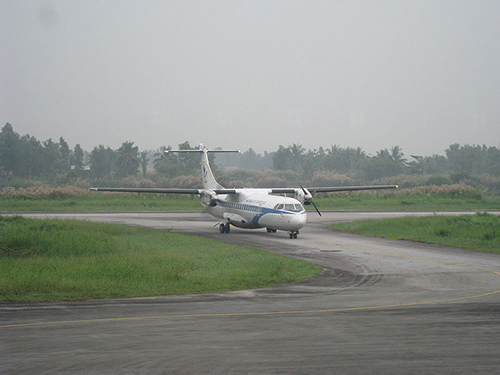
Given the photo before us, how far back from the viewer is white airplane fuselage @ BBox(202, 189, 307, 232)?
37.9 meters

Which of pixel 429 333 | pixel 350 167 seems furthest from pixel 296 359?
pixel 350 167

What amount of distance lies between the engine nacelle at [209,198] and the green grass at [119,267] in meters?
9.78

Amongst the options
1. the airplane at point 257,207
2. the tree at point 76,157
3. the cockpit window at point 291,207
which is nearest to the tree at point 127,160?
the tree at point 76,157

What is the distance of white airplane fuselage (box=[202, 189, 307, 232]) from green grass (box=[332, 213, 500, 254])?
6.80 metres

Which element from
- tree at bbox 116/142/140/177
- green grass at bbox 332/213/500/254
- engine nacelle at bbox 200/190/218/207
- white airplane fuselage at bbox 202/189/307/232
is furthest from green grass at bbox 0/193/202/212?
tree at bbox 116/142/140/177

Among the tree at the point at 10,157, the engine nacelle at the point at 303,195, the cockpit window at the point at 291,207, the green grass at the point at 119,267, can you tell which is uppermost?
the tree at the point at 10,157

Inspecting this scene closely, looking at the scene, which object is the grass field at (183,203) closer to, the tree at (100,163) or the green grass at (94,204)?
the green grass at (94,204)

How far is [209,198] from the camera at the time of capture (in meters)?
44.6

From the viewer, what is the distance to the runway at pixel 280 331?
10.5 m

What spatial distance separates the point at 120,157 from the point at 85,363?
126 m

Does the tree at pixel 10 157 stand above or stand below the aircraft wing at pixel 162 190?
above

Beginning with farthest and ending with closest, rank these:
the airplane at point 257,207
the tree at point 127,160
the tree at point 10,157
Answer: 1. the tree at point 127,160
2. the tree at point 10,157
3. the airplane at point 257,207

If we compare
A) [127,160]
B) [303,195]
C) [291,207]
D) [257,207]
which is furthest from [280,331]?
[127,160]

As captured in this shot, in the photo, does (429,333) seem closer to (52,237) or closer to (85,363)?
(85,363)
